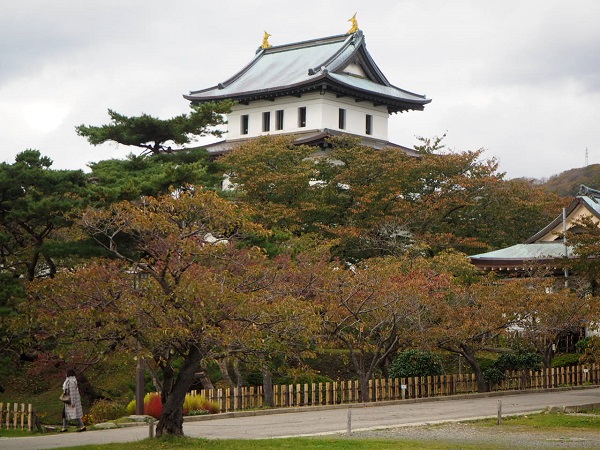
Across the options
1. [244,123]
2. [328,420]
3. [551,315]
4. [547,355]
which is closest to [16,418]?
[328,420]

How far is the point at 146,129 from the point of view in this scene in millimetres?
32875

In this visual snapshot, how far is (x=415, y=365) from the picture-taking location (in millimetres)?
31781

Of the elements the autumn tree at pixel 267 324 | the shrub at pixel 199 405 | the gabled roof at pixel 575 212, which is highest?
the gabled roof at pixel 575 212

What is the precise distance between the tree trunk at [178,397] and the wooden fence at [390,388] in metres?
7.36

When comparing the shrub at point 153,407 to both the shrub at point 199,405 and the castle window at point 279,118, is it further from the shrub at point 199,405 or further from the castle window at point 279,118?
the castle window at point 279,118

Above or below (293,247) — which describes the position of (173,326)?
below

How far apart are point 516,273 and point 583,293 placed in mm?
6569

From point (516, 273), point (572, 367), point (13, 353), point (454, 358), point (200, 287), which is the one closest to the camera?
point (200, 287)

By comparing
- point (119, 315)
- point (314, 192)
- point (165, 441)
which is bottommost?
point (165, 441)

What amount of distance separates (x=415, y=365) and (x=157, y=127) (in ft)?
38.9

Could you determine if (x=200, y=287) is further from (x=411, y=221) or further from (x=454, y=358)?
(x=411, y=221)

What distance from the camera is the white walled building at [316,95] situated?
186 feet

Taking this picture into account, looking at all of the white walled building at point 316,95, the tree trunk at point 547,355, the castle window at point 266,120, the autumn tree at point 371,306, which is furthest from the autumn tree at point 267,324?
the castle window at point 266,120

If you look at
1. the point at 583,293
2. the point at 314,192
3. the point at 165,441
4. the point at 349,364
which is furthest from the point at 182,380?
the point at 314,192
